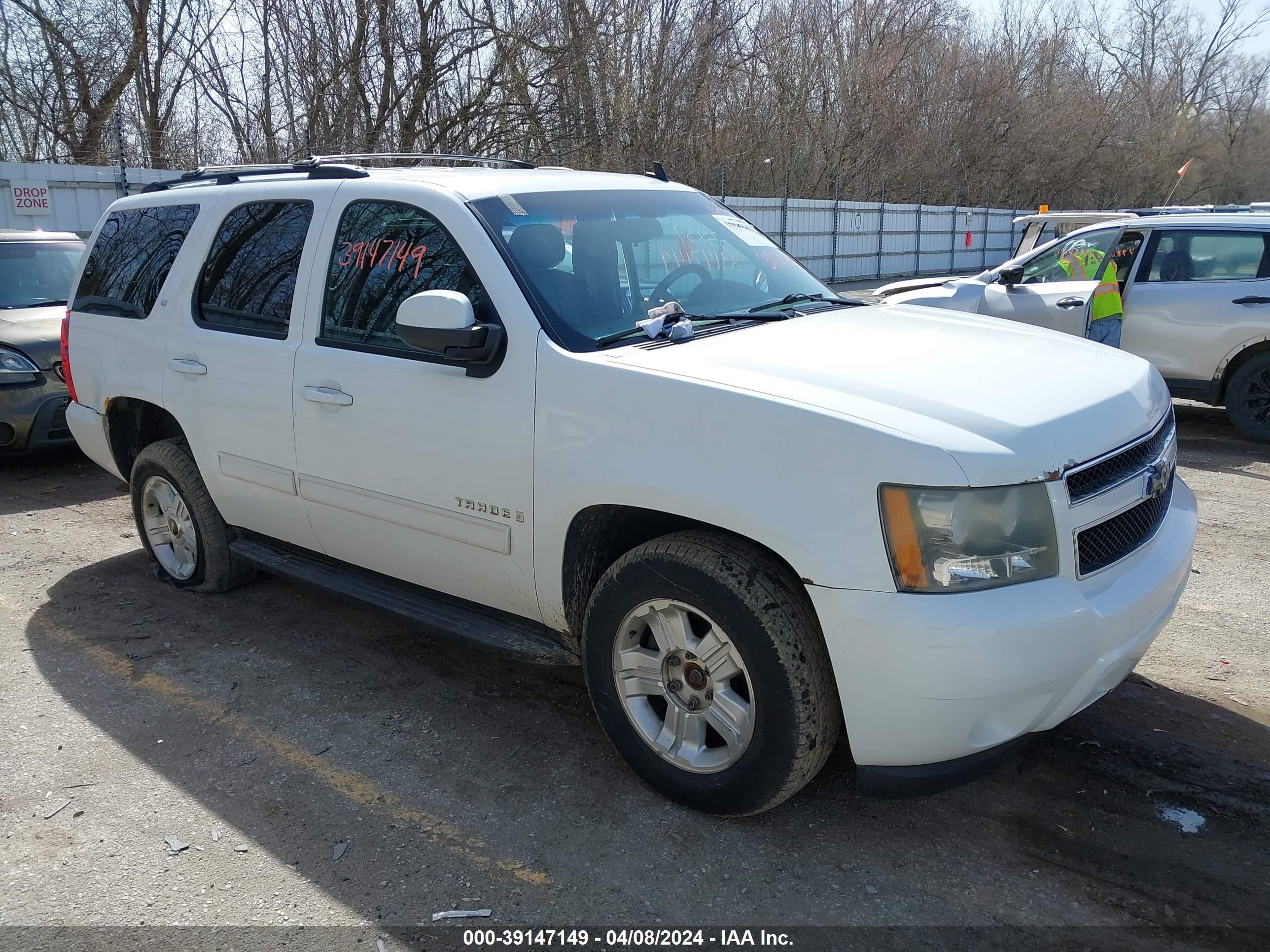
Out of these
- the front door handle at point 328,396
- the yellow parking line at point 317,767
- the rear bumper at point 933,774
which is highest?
the front door handle at point 328,396

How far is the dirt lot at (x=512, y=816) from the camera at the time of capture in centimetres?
276

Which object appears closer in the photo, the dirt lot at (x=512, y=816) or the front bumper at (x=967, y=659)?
the front bumper at (x=967, y=659)

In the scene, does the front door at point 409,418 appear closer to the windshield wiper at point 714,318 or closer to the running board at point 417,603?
the running board at point 417,603

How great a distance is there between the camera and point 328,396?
3848 millimetres

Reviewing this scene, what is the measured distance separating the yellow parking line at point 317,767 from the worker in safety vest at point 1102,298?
711cm

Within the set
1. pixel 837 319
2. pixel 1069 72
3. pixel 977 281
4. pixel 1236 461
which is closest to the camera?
pixel 837 319

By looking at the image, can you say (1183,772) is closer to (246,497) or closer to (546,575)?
(546,575)

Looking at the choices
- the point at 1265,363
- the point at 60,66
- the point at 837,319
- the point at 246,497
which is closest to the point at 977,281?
the point at 1265,363

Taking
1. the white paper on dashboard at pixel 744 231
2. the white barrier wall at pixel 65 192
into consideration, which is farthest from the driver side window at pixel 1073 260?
the white barrier wall at pixel 65 192

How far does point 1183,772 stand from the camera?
3340mm

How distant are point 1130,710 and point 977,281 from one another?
6.48m

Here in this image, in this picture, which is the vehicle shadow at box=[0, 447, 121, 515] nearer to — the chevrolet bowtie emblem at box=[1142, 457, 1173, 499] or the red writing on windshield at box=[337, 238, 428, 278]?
the red writing on windshield at box=[337, 238, 428, 278]

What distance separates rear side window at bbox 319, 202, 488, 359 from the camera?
360cm

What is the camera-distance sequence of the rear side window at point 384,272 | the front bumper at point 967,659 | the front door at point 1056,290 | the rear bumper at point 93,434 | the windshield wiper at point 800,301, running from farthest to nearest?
the front door at point 1056,290
the rear bumper at point 93,434
the windshield wiper at point 800,301
the rear side window at point 384,272
the front bumper at point 967,659
